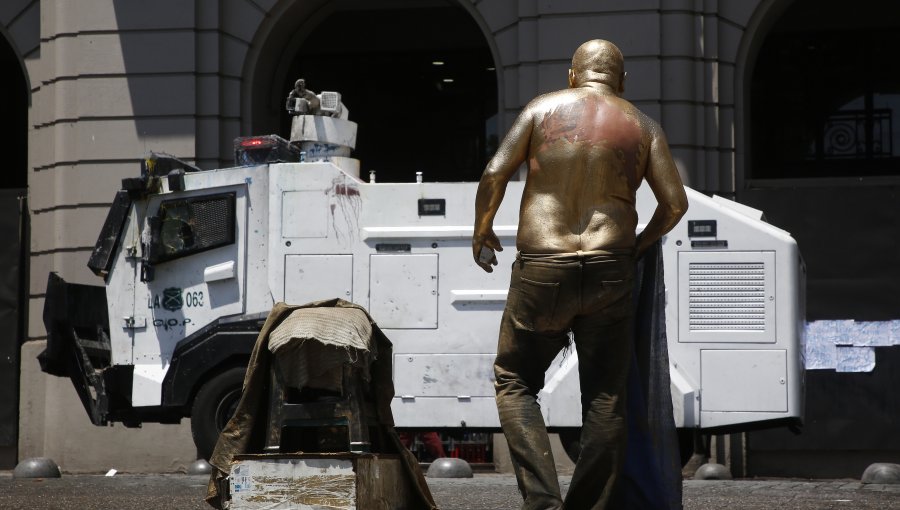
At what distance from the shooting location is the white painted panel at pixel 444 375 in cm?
1119

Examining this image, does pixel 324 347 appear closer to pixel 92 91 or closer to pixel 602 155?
pixel 602 155

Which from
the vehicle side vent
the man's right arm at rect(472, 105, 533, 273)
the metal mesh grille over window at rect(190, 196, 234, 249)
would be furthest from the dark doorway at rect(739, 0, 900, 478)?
the man's right arm at rect(472, 105, 533, 273)

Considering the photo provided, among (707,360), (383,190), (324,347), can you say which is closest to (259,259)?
(383,190)

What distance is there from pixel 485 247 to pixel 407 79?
11712 mm

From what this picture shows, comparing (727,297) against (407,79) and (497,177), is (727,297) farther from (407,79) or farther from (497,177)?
(407,79)

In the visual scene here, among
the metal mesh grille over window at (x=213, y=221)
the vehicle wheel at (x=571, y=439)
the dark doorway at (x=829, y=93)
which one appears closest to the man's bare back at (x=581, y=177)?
the vehicle wheel at (x=571, y=439)

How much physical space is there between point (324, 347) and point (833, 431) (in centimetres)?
900

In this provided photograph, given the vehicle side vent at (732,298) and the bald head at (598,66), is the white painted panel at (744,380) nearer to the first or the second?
the vehicle side vent at (732,298)

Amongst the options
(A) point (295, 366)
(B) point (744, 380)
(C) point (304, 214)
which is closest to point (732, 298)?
(B) point (744, 380)

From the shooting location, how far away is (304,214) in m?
11.5

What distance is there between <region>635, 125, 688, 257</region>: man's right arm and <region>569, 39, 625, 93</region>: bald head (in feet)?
1.01

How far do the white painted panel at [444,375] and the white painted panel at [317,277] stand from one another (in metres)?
0.72

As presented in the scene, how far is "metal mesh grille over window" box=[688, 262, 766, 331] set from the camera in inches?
427

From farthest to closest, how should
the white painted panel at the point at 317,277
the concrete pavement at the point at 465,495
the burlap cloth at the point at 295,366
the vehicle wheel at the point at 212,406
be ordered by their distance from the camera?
the vehicle wheel at the point at 212,406
the white painted panel at the point at 317,277
the concrete pavement at the point at 465,495
the burlap cloth at the point at 295,366
